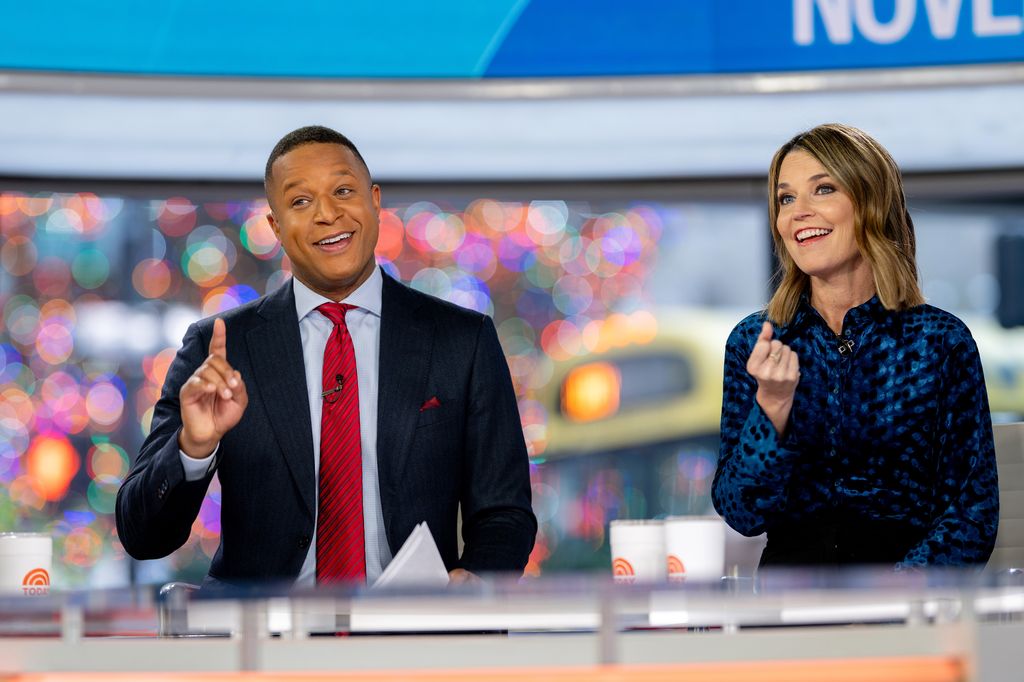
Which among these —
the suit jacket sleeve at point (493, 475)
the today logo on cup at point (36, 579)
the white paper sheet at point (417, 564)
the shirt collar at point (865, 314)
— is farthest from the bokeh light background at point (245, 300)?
the white paper sheet at point (417, 564)

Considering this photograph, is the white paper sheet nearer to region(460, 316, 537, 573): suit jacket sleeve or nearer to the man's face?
region(460, 316, 537, 573): suit jacket sleeve

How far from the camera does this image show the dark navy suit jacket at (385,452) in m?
2.01

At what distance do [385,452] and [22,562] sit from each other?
23.3 inches

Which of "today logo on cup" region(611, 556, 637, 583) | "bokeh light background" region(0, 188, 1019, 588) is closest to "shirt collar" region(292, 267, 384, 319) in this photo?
"today logo on cup" region(611, 556, 637, 583)

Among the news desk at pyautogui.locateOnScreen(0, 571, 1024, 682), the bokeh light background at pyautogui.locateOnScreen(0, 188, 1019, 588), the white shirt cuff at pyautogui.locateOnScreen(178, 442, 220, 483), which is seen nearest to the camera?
the news desk at pyautogui.locateOnScreen(0, 571, 1024, 682)

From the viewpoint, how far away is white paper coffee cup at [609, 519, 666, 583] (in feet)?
5.46

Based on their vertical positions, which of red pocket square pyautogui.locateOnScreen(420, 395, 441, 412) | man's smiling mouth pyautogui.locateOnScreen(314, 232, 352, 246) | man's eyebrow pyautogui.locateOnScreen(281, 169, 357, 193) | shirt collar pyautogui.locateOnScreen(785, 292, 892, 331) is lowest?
red pocket square pyautogui.locateOnScreen(420, 395, 441, 412)

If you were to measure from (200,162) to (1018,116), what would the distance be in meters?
2.07

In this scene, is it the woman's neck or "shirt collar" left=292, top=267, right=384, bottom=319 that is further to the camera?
"shirt collar" left=292, top=267, right=384, bottom=319

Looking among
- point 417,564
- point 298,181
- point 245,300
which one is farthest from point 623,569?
point 245,300

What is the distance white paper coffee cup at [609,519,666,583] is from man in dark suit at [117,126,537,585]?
0.36 m

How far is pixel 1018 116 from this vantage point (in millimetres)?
3170

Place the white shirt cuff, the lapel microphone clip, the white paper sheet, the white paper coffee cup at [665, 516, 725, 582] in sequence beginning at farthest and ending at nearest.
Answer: the lapel microphone clip → the white shirt cuff → the white paper coffee cup at [665, 516, 725, 582] → the white paper sheet

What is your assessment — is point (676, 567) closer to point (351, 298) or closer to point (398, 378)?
point (398, 378)
